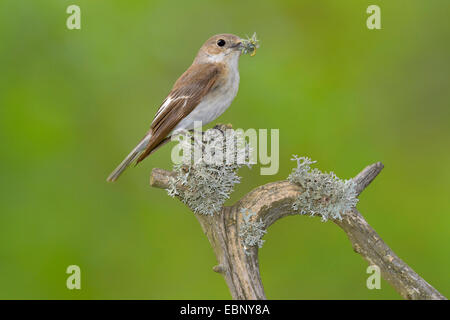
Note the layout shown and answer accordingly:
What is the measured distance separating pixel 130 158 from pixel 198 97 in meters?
0.86

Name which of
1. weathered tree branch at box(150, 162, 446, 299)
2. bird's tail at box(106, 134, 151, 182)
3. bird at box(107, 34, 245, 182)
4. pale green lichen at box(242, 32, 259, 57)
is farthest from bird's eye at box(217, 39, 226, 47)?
weathered tree branch at box(150, 162, 446, 299)

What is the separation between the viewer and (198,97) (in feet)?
16.3

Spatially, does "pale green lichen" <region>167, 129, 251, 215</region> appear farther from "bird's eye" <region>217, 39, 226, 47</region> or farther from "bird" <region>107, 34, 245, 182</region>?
"bird's eye" <region>217, 39, 226, 47</region>

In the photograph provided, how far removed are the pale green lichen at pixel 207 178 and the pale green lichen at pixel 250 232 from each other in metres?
0.25

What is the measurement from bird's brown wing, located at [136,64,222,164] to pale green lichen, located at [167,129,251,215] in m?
0.36

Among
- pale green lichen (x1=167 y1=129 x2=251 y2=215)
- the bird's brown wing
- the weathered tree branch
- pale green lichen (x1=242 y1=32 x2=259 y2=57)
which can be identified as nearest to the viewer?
the weathered tree branch

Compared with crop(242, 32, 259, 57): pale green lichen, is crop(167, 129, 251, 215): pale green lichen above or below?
below

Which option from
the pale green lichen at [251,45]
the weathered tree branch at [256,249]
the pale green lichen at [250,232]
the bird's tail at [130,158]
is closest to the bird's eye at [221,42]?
the pale green lichen at [251,45]

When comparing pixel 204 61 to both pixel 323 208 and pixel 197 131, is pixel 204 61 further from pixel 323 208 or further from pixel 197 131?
pixel 323 208

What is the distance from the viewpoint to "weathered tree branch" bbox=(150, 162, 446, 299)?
433 cm

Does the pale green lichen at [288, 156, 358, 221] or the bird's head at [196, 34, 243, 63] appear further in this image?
the bird's head at [196, 34, 243, 63]

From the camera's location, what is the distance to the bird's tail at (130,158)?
16.2ft

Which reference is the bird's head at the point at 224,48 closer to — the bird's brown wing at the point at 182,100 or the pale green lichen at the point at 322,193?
the bird's brown wing at the point at 182,100
